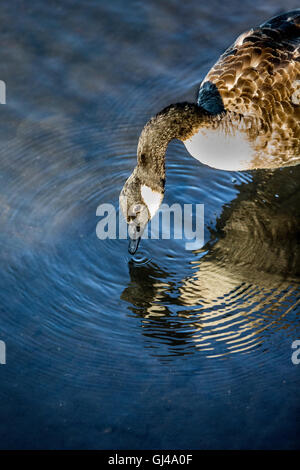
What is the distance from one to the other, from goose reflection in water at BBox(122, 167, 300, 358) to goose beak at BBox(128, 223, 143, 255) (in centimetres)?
20

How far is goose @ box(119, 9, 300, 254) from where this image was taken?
18.5 feet

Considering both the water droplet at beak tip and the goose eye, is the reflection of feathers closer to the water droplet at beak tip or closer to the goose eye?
the goose eye

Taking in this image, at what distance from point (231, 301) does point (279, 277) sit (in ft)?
2.02

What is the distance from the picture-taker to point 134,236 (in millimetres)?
5605

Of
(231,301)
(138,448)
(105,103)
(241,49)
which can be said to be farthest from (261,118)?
(138,448)

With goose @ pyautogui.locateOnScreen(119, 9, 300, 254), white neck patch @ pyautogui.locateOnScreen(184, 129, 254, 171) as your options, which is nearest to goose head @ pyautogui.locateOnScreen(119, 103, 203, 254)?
goose @ pyautogui.locateOnScreen(119, 9, 300, 254)

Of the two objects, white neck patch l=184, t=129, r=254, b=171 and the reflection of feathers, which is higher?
the reflection of feathers

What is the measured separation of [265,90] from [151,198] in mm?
1572

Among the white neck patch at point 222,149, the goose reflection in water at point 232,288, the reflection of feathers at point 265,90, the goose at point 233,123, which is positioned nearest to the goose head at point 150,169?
the goose at point 233,123

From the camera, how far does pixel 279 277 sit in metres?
5.68

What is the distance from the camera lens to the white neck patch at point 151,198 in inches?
222

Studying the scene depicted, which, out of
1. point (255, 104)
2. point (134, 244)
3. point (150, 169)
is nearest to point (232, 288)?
point (134, 244)
